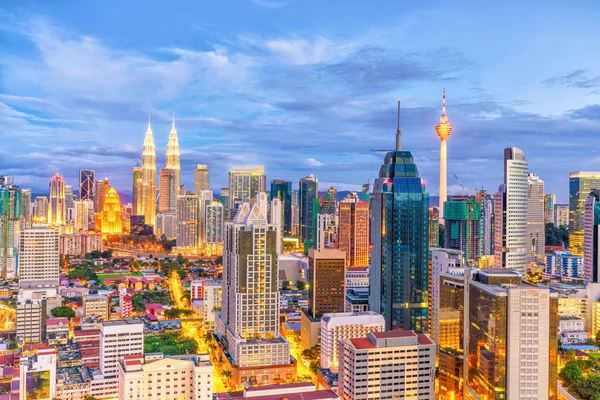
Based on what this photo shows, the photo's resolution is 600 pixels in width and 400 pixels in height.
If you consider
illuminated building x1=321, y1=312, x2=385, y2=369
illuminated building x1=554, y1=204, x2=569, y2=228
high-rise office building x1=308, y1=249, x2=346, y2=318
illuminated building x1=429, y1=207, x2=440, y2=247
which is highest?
illuminated building x1=554, y1=204, x2=569, y2=228

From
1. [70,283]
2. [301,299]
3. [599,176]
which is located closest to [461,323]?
[301,299]

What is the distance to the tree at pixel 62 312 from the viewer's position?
19.1 m

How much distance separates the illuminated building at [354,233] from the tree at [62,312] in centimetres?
1456

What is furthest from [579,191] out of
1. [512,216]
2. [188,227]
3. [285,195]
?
[188,227]

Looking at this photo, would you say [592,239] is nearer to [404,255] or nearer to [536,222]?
[536,222]

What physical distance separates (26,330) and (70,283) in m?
9.63

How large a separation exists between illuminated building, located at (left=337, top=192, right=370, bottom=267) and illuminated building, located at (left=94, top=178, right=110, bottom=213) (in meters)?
27.1

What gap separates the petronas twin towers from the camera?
2063 inches

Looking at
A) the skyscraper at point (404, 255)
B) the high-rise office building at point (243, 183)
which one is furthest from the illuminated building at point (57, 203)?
the skyscraper at point (404, 255)

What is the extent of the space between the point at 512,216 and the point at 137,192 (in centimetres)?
3728

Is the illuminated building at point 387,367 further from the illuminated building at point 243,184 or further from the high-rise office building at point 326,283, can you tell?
the illuminated building at point 243,184

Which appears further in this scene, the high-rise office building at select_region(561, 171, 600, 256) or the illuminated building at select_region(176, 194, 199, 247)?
the illuminated building at select_region(176, 194, 199, 247)

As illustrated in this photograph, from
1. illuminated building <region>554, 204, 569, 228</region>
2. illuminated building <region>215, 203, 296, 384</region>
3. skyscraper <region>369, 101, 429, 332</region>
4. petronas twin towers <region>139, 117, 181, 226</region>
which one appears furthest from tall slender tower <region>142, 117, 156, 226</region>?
skyscraper <region>369, 101, 429, 332</region>

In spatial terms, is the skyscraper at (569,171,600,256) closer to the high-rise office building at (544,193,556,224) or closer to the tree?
the high-rise office building at (544,193,556,224)
